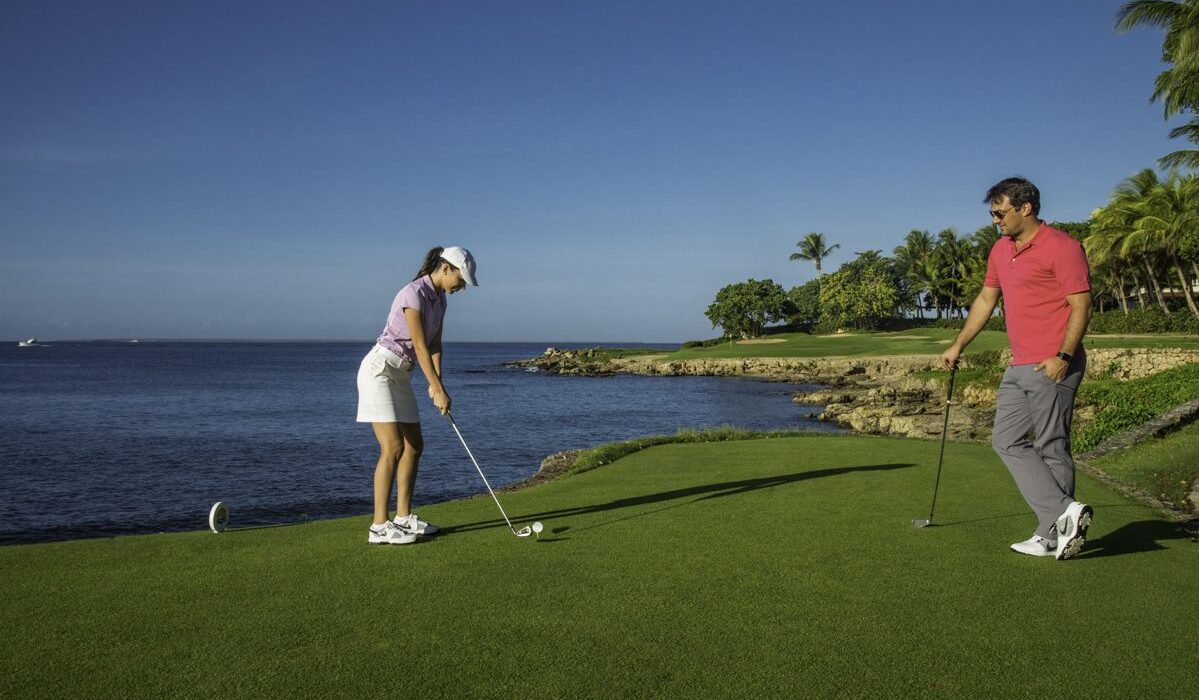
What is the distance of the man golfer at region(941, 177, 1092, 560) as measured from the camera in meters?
5.30

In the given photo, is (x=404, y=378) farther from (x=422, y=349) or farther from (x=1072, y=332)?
(x=1072, y=332)

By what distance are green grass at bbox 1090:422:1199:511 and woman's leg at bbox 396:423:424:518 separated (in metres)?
7.13

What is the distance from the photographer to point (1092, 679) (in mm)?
3461

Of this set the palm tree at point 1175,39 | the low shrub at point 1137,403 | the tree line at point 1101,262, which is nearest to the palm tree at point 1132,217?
the tree line at point 1101,262

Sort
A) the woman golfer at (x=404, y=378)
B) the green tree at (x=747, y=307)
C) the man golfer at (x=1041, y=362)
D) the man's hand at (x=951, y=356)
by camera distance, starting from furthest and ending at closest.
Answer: the green tree at (x=747, y=307), the woman golfer at (x=404, y=378), the man's hand at (x=951, y=356), the man golfer at (x=1041, y=362)

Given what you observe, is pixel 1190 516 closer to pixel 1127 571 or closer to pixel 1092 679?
pixel 1127 571

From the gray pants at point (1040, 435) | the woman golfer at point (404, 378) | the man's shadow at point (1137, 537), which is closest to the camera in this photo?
the gray pants at point (1040, 435)

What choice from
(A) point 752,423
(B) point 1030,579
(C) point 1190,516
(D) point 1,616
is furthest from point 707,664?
(A) point 752,423

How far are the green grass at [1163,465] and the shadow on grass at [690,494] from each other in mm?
2590

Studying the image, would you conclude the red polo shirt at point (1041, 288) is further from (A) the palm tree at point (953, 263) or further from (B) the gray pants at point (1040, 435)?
(A) the palm tree at point (953, 263)

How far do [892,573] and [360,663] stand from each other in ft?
10.5

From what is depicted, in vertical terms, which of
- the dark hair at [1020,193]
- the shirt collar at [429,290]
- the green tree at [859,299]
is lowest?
the shirt collar at [429,290]

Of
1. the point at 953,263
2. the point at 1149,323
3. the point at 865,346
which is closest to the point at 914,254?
the point at 953,263

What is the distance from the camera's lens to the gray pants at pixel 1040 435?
5469 millimetres
